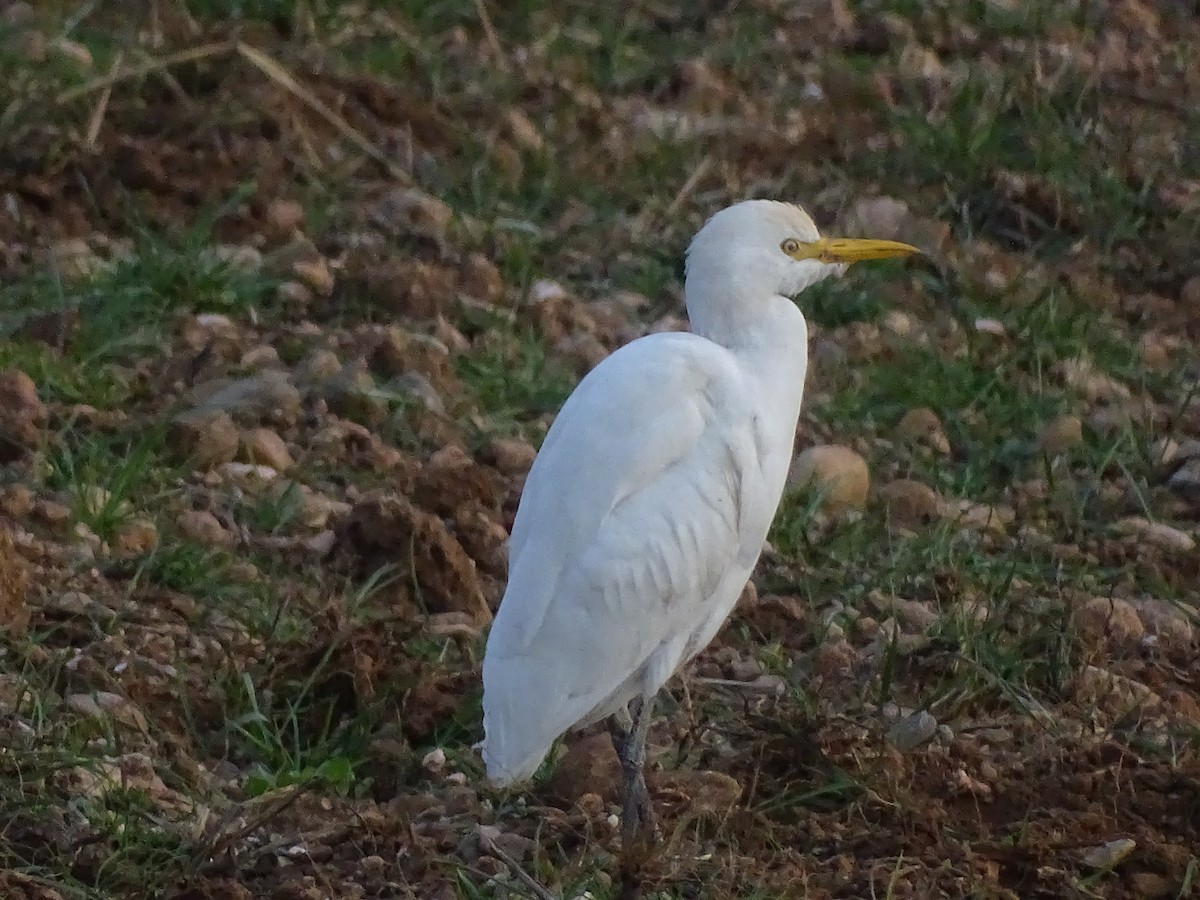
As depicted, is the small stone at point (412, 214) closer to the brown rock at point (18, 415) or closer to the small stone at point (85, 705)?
the brown rock at point (18, 415)

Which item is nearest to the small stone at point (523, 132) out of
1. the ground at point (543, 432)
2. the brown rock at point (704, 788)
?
the ground at point (543, 432)

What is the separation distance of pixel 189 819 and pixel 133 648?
671 mm

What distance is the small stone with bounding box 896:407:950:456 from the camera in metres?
5.46

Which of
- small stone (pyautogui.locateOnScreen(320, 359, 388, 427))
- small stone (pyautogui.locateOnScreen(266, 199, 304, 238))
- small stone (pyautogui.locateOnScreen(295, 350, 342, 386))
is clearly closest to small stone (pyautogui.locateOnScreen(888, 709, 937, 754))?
small stone (pyautogui.locateOnScreen(320, 359, 388, 427))

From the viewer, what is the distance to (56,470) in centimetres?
476

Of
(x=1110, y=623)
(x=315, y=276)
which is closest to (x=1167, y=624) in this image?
(x=1110, y=623)

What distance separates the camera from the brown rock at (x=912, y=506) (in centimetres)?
506

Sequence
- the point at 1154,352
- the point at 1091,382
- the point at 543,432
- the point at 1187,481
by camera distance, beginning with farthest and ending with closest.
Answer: the point at 1154,352
the point at 1091,382
the point at 543,432
the point at 1187,481

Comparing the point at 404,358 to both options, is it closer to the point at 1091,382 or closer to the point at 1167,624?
the point at 1091,382

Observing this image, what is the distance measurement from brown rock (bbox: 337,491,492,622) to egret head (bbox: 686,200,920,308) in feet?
3.01

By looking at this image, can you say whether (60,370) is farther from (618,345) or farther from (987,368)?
(987,368)

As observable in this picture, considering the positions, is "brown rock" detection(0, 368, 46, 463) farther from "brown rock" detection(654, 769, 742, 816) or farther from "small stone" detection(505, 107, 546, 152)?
"small stone" detection(505, 107, 546, 152)

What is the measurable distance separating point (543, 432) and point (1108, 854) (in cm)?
221

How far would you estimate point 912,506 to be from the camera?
16.7ft
